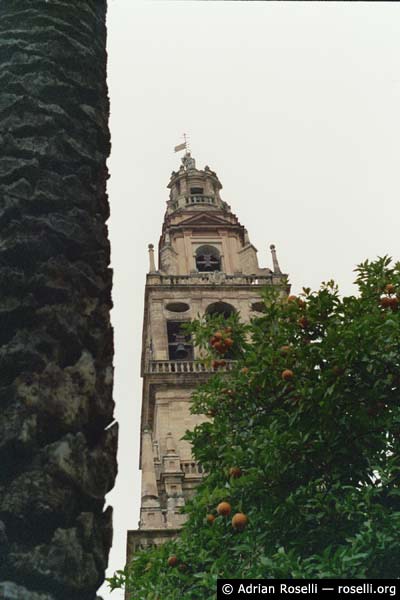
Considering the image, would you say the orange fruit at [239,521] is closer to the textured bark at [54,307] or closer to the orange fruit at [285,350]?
the orange fruit at [285,350]

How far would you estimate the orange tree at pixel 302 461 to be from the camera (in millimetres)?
8727

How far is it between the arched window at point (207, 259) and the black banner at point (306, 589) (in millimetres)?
38121

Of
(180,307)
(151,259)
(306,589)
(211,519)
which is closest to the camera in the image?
(306,589)

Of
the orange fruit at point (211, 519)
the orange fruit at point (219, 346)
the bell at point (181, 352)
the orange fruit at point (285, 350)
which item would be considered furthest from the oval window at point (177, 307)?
the orange fruit at point (211, 519)

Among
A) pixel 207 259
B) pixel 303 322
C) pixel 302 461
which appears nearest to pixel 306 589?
pixel 302 461

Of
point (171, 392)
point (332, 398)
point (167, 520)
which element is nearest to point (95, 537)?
point (332, 398)

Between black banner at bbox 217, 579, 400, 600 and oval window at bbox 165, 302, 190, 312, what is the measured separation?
108 ft

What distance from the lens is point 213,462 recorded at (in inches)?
440

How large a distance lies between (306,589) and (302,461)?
2250 millimetres

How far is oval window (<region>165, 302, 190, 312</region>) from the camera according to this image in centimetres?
4044

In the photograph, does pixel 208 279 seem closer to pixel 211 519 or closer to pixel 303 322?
pixel 303 322

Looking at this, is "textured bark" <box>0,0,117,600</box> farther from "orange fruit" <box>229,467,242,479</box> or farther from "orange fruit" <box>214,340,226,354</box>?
"orange fruit" <box>214,340,226,354</box>

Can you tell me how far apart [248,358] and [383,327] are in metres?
2.03

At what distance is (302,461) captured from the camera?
30.4ft
